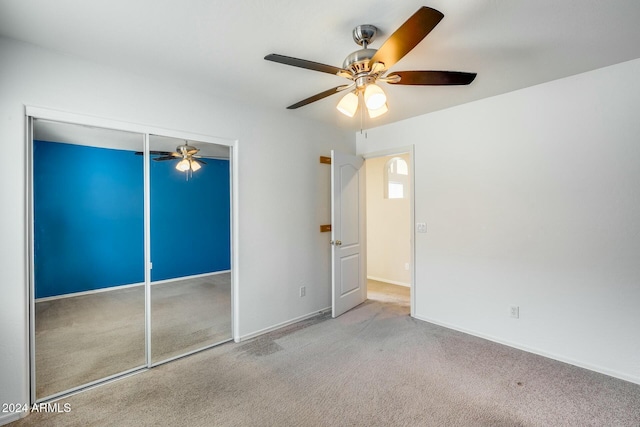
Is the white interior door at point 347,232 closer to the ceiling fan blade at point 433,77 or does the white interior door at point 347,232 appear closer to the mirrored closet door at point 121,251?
the mirrored closet door at point 121,251

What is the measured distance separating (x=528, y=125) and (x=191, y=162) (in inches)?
128

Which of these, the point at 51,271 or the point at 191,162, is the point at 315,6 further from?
the point at 51,271

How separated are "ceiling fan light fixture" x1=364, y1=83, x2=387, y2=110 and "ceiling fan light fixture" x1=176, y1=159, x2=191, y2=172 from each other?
72.2 inches

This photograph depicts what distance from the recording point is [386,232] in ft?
17.8

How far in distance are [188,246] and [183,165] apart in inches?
31.0

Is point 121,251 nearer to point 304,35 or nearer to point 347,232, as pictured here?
point 304,35

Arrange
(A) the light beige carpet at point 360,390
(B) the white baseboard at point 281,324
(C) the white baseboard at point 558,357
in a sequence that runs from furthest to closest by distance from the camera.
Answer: (B) the white baseboard at point 281,324 < (C) the white baseboard at point 558,357 < (A) the light beige carpet at point 360,390

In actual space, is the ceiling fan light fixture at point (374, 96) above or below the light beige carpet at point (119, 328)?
above

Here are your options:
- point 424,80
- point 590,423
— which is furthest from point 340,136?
point 590,423

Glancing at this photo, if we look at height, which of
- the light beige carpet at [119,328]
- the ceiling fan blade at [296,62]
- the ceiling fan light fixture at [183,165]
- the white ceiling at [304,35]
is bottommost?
the light beige carpet at [119,328]

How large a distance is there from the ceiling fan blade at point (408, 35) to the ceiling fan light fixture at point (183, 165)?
195 centimetres

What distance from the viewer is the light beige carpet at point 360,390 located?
6.29ft

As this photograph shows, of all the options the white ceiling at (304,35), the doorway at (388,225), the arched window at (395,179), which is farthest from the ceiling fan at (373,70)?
the arched window at (395,179)

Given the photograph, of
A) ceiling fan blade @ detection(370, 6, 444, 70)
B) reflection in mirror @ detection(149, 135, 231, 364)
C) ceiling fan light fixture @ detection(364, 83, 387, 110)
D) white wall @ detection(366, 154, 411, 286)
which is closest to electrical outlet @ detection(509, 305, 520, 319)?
white wall @ detection(366, 154, 411, 286)
